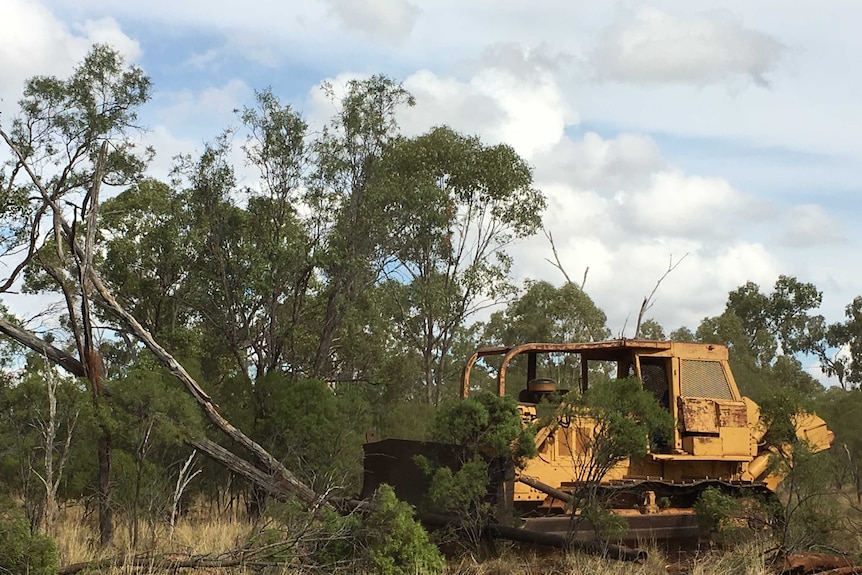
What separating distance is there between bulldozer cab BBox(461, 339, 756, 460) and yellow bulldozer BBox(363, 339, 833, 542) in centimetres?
1

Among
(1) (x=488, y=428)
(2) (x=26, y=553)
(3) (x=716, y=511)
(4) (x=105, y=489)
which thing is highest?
(1) (x=488, y=428)

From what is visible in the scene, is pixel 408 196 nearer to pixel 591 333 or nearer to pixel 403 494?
pixel 403 494

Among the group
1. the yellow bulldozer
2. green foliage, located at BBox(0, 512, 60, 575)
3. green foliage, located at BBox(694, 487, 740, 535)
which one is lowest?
green foliage, located at BBox(0, 512, 60, 575)

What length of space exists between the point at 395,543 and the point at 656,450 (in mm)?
4331

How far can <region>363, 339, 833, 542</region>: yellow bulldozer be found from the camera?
469 inches

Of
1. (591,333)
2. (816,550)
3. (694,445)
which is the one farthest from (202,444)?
(591,333)

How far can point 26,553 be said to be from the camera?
909 centimetres

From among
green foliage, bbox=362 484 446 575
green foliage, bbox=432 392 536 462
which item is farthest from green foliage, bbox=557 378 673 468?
green foliage, bbox=362 484 446 575

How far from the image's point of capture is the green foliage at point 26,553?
356 inches

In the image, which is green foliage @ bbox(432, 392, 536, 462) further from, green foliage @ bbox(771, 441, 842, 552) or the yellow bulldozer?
green foliage @ bbox(771, 441, 842, 552)

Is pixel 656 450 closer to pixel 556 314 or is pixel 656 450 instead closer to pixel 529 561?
pixel 529 561

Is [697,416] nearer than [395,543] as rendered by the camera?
No

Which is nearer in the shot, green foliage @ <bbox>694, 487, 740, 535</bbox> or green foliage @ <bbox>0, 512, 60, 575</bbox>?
green foliage @ <bbox>0, 512, 60, 575</bbox>

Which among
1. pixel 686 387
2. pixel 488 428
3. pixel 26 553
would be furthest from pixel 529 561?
pixel 26 553
